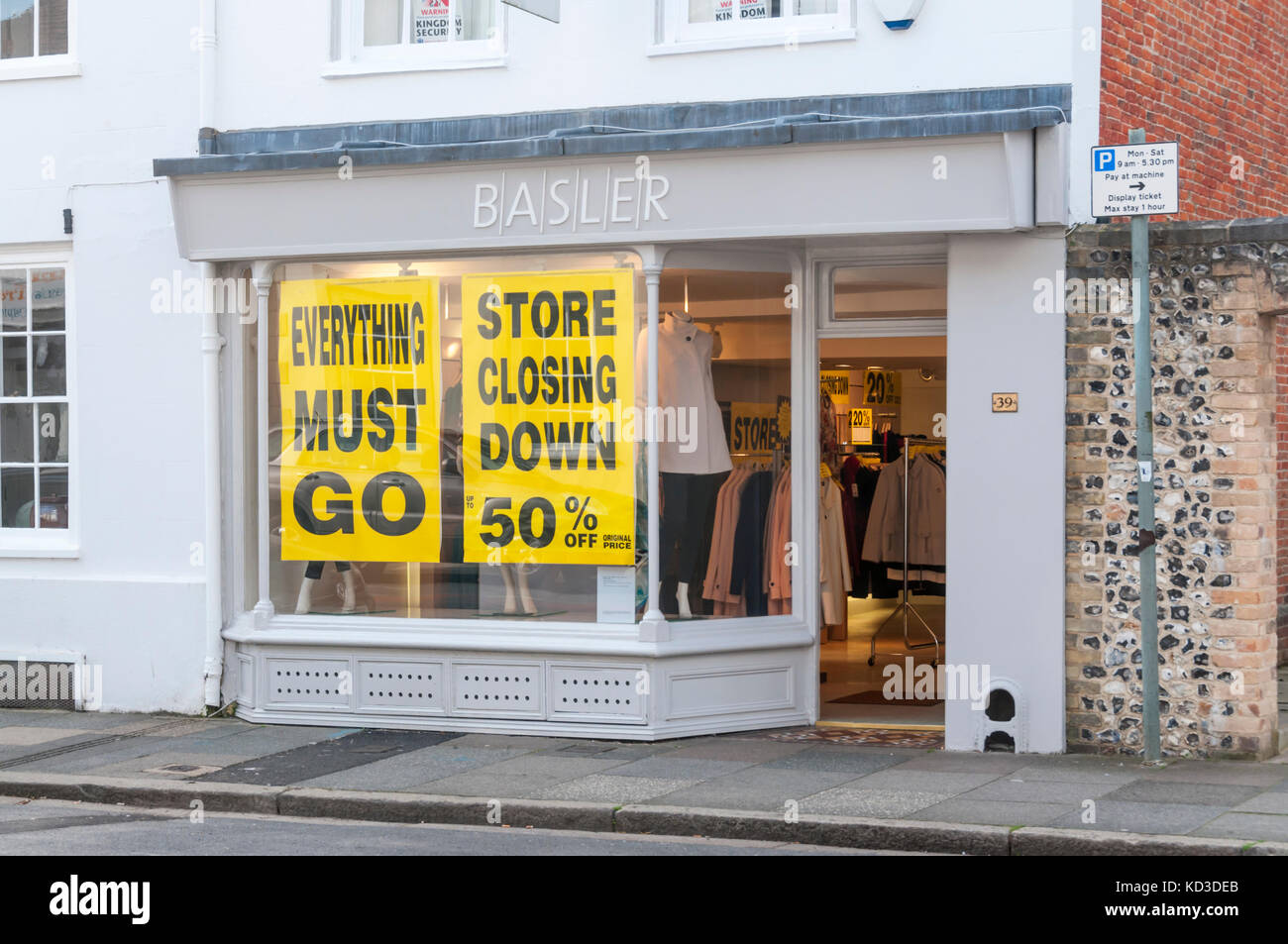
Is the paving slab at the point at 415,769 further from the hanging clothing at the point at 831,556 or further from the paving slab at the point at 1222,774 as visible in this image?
the paving slab at the point at 1222,774

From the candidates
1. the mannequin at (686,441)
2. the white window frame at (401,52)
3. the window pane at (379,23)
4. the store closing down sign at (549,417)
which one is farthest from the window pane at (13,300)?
the mannequin at (686,441)

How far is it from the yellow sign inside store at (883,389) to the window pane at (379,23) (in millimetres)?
6280

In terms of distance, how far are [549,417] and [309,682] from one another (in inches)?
102

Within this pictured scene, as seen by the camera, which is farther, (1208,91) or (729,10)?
(1208,91)

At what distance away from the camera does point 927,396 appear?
55.5ft

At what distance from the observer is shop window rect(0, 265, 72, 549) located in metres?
12.6

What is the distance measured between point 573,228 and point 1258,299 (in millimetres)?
4325

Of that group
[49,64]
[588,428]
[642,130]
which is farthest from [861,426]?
[49,64]

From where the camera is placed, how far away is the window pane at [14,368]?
12711mm

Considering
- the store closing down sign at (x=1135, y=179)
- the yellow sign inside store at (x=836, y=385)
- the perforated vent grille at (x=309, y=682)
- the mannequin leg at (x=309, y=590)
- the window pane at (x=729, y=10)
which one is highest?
the window pane at (x=729, y=10)

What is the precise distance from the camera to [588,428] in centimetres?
1114

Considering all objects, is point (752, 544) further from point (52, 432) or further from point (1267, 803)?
point (52, 432)

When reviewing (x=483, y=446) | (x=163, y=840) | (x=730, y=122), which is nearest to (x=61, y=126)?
(x=483, y=446)
